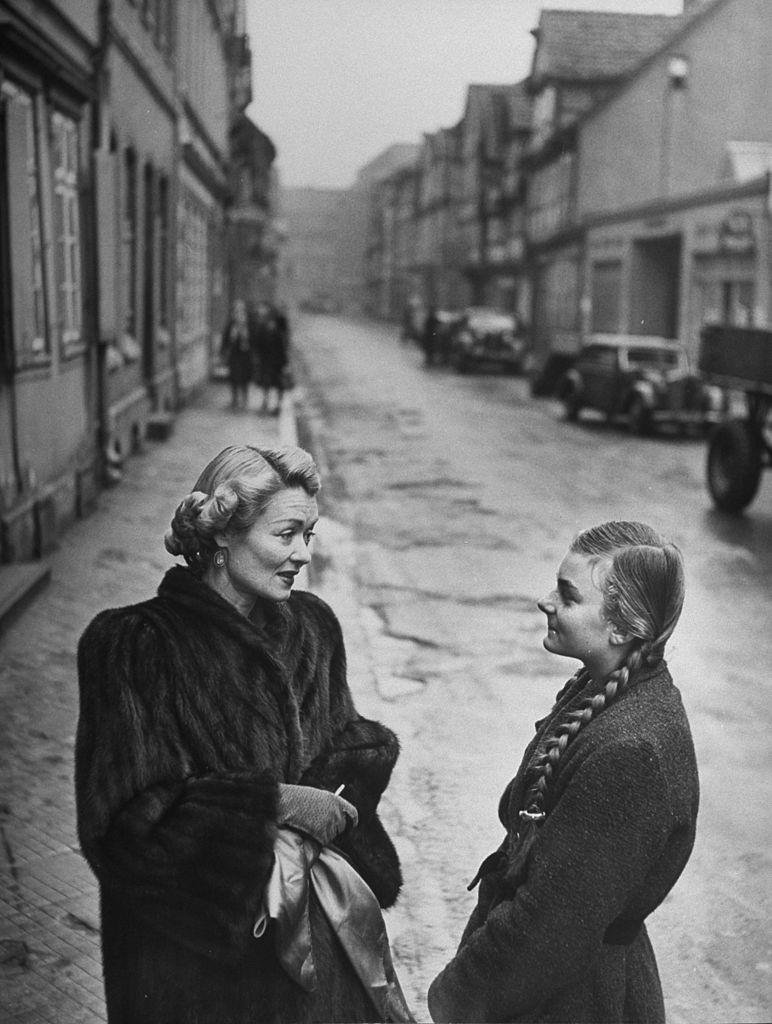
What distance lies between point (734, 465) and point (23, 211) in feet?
22.6

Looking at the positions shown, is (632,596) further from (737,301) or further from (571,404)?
(737,301)

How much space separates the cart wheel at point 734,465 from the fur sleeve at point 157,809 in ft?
35.7

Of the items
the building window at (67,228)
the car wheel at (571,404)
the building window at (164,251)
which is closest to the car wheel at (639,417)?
the car wheel at (571,404)

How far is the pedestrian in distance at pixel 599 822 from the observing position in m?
2.12

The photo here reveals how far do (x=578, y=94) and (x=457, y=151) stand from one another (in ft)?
77.5

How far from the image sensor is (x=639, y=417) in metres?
20.6

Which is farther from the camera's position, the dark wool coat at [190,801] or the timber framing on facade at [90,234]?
the timber framing on facade at [90,234]

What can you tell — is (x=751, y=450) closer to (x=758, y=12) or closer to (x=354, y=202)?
(x=758, y=12)

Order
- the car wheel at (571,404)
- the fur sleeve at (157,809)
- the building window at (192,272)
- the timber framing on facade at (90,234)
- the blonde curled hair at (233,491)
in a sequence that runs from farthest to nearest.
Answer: the car wheel at (571,404) → the building window at (192,272) → the timber framing on facade at (90,234) → the blonde curled hair at (233,491) → the fur sleeve at (157,809)

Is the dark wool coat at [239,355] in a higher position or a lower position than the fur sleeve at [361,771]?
lower

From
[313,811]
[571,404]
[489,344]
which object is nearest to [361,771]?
[313,811]

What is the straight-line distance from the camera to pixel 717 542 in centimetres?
1158

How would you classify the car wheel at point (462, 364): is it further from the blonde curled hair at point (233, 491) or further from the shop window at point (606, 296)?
the blonde curled hair at point (233, 491)

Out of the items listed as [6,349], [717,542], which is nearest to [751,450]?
[717,542]
